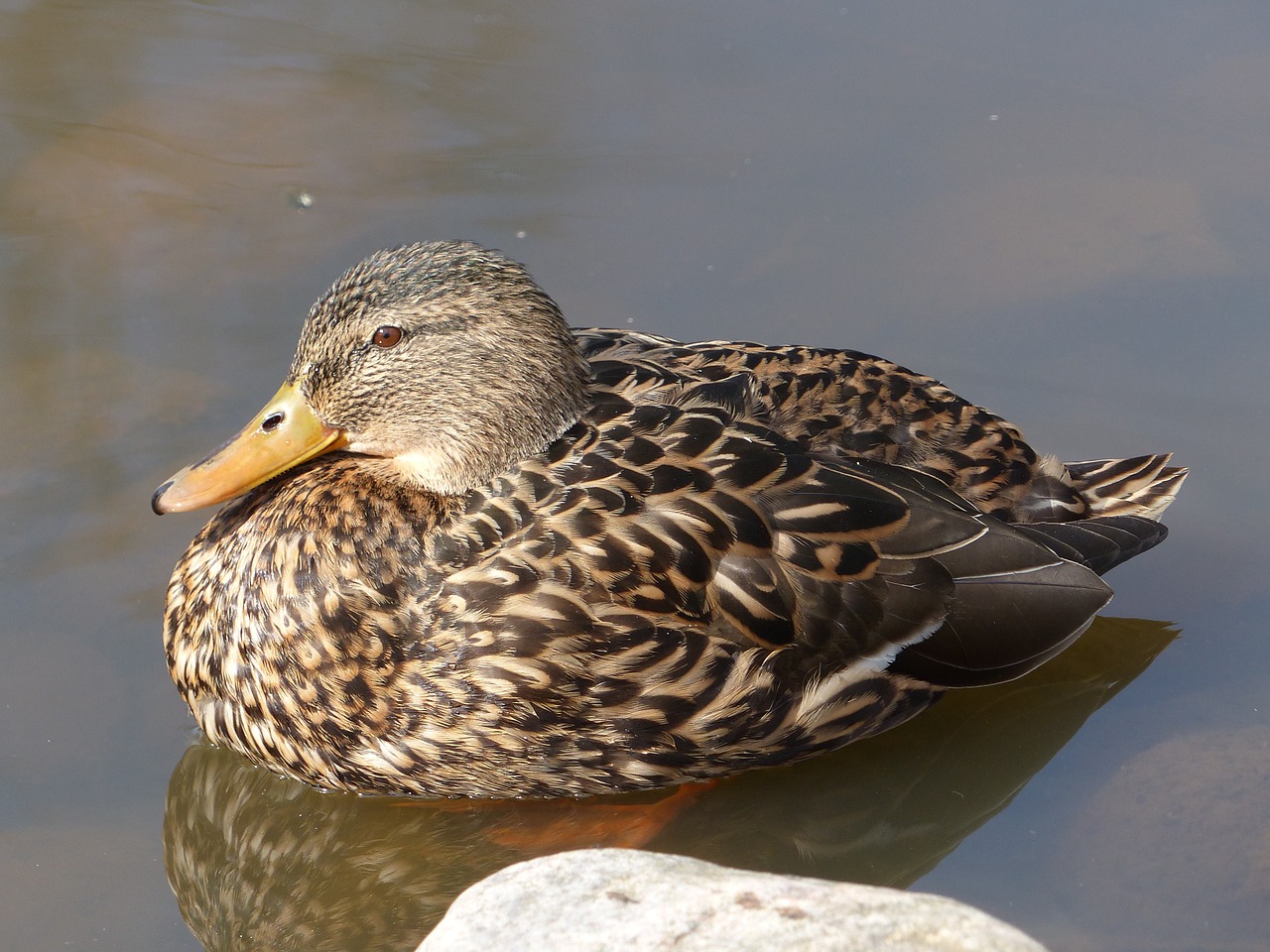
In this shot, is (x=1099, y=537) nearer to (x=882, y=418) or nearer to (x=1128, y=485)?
(x=1128, y=485)

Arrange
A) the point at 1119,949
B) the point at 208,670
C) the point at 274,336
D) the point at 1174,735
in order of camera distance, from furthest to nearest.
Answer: the point at 274,336 → the point at 1174,735 → the point at 208,670 → the point at 1119,949

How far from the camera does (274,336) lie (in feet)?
20.9

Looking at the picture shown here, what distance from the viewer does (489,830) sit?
4.89 metres

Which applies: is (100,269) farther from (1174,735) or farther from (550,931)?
(1174,735)

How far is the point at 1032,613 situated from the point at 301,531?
7.84 ft

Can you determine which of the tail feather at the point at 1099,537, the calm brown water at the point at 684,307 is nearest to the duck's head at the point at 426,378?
the calm brown water at the point at 684,307

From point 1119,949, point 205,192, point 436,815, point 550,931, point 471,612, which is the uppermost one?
point 205,192

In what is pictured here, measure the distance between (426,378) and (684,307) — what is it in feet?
6.79

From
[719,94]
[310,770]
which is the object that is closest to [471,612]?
[310,770]

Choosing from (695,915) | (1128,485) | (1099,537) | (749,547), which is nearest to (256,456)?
(749,547)

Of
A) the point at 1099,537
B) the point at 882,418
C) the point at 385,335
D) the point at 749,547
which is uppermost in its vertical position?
the point at 385,335

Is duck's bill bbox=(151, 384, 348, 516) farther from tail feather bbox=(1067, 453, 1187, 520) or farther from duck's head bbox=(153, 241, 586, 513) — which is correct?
tail feather bbox=(1067, 453, 1187, 520)

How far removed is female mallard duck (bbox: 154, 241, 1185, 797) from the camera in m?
4.58

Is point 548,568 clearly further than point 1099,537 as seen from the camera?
No
